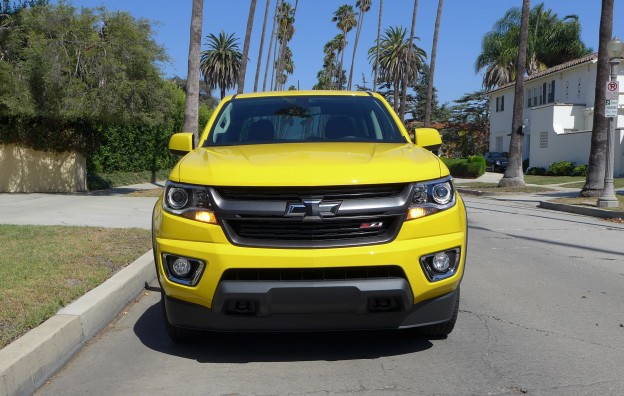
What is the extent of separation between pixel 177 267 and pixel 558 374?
254 centimetres

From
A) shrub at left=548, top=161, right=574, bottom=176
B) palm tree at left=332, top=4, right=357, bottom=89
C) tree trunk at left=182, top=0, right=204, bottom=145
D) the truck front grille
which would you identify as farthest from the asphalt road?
palm tree at left=332, top=4, right=357, bottom=89

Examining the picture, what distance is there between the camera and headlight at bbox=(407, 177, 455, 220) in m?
4.23

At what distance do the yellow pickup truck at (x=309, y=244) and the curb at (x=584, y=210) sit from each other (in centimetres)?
1189

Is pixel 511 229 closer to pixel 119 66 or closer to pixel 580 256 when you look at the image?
pixel 580 256

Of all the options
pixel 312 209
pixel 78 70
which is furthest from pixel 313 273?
pixel 78 70

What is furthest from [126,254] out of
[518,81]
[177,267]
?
[518,81]

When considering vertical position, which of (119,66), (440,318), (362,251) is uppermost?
(119,66)

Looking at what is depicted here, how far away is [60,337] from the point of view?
464 centimetres

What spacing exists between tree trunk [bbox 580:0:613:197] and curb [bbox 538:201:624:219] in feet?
7.26

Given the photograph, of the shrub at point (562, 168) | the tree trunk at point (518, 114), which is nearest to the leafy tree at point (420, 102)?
the shrub at point (562, 168)

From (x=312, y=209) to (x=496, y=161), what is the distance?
1606 inches

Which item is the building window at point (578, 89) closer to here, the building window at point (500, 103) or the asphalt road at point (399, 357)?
the building window at point (500, 103)

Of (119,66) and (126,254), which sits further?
(119,66)

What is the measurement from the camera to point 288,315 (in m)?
4.12
